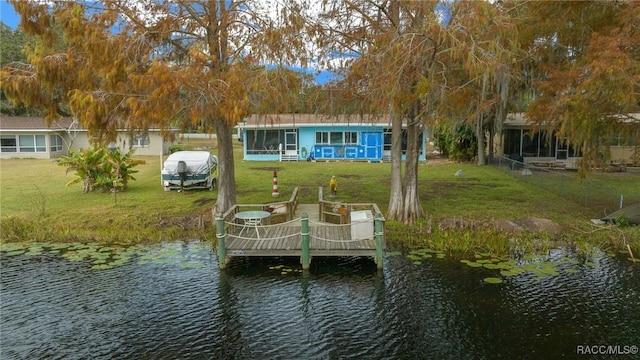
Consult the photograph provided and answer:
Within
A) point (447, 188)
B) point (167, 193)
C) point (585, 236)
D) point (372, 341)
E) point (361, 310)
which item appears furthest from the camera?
point (447, 188)

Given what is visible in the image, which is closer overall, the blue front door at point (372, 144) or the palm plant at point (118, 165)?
the palm plant at point (118, 165)

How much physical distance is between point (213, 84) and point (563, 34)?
33.2 feet

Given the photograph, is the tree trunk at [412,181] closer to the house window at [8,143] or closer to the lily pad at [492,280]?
the lily pad at [492,280]

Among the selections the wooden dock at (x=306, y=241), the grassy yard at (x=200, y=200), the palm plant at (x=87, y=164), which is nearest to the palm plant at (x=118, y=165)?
the palm plant at (x=87, y=164)

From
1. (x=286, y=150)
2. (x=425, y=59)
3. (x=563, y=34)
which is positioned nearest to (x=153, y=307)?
(x=425, y=59)

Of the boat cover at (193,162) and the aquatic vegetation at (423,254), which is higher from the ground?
the boat cover at (193,162)

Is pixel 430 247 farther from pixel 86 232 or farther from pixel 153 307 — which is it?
pixel 86 232

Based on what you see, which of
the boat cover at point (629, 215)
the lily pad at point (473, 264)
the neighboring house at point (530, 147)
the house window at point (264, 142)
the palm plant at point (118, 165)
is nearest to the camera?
the lily pad at point (473, 264)

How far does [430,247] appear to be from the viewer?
1184 cm

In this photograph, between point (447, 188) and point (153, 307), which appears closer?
point (153, 307)

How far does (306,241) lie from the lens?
10102 millimetres

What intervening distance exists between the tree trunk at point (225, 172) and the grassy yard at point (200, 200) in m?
0.76

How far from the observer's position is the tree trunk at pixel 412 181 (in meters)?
14.0

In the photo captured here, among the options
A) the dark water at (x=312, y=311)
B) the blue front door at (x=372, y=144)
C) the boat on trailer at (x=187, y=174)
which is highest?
the blue front door at (x=372, y=144)
